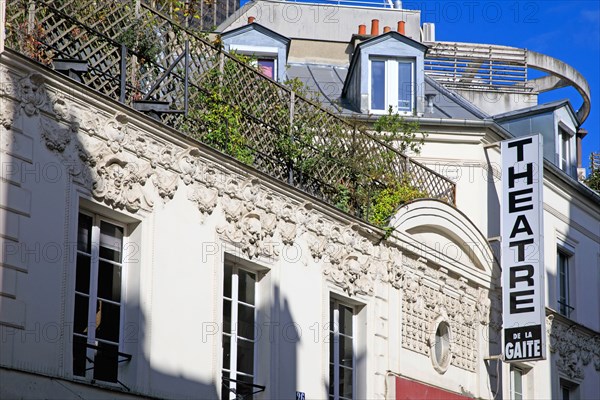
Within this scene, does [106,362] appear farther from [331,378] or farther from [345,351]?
[345,351]

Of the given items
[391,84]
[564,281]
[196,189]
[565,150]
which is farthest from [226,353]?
[565,150]

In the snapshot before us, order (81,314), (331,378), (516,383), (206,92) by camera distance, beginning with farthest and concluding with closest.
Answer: (516,383), (331,378), (206,92), (81,314)

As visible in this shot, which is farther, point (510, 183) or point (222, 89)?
point (510, 183)

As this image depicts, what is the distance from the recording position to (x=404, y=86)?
22.5 metres

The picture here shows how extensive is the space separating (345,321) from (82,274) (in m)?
5.12

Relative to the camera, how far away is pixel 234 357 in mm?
14461

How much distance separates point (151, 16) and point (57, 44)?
68.9 inches

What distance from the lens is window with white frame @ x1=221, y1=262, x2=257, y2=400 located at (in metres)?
14.4

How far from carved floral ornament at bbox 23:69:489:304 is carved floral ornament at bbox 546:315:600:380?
16.1ft

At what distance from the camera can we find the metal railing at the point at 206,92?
13.1 m

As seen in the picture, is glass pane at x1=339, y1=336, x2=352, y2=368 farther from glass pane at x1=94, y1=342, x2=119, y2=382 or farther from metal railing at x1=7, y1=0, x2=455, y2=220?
glass pane at x1=94, y1=342, x2=119, y2=382

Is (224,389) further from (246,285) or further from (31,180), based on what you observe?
(31,180)

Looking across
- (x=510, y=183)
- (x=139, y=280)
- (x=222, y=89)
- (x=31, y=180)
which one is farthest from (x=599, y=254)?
(x=31, y=180)

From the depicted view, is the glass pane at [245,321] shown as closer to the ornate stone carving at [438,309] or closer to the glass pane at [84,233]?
the glass pane at [84,233]
